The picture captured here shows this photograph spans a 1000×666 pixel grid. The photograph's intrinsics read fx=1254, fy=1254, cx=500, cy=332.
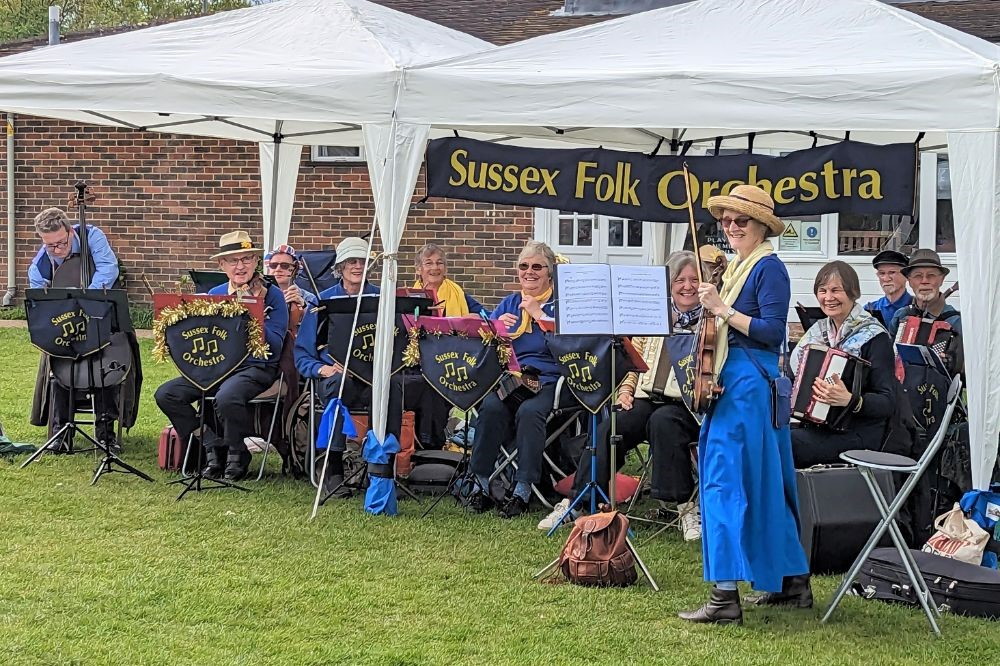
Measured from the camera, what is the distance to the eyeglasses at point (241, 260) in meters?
7.58

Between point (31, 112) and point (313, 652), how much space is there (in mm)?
4268

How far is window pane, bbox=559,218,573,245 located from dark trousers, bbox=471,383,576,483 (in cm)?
684

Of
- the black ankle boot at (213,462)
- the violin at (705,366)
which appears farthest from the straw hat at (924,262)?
the black ankle boot at (213,462)

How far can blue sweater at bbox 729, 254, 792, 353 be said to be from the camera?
4.89m

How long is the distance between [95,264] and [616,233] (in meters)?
6.70

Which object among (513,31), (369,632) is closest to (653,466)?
(369,632)

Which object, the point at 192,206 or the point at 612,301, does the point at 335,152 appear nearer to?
the point at 192,206

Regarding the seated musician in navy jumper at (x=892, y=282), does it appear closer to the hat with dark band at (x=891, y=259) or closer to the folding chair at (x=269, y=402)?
the hat with dark band at (x=891, y=259)

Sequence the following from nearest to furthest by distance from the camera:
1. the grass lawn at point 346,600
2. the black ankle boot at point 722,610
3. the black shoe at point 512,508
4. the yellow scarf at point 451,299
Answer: the grass lawn at point 346,600 → the black ankle boot at point 722,610 → the black shoe at point 512,508 → the yellow scarf at point 451,299

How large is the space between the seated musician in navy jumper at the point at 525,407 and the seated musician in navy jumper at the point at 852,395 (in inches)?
55.4

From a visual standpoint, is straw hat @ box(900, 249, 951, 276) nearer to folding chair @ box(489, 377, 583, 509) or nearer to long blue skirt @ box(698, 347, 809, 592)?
folding chair @ box(489, 377, 583, 509)

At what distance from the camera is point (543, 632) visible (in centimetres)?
486

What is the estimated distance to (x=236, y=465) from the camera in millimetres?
7602

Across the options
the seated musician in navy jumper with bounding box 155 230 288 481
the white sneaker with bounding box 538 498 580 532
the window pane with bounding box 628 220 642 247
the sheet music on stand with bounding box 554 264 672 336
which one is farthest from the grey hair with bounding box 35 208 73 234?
the window pane with bounding box 628 220 642 247
